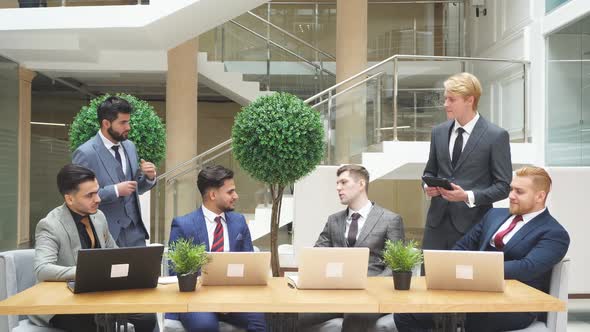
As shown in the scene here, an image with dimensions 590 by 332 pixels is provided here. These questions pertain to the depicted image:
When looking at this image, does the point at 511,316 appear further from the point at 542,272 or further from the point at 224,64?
the point at 224,64

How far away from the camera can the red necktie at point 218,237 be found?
3.75 m

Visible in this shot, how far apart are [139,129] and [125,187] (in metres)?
1.59

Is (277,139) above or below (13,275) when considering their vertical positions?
above

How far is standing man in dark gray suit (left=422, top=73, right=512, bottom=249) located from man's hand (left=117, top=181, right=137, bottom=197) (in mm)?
1638

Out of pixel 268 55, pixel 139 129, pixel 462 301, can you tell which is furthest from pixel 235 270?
pixel 268 55

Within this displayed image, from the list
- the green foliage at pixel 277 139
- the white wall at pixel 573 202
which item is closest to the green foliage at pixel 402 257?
the green foliage at pixel 277 139

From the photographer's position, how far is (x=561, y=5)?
810 cm

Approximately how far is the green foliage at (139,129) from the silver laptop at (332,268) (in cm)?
305

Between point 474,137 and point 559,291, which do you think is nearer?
point 559,291

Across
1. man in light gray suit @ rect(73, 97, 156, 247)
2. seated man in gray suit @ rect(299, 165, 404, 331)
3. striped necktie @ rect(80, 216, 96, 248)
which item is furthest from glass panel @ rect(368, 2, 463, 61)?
striped necktie @ rect(80, 216, 96, 248)

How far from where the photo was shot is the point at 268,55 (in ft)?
35.3

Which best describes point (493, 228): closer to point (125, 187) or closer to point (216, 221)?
point (216, 221)

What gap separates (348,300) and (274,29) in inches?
341

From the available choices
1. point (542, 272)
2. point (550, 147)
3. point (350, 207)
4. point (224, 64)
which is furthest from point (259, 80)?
point (542, 272)
